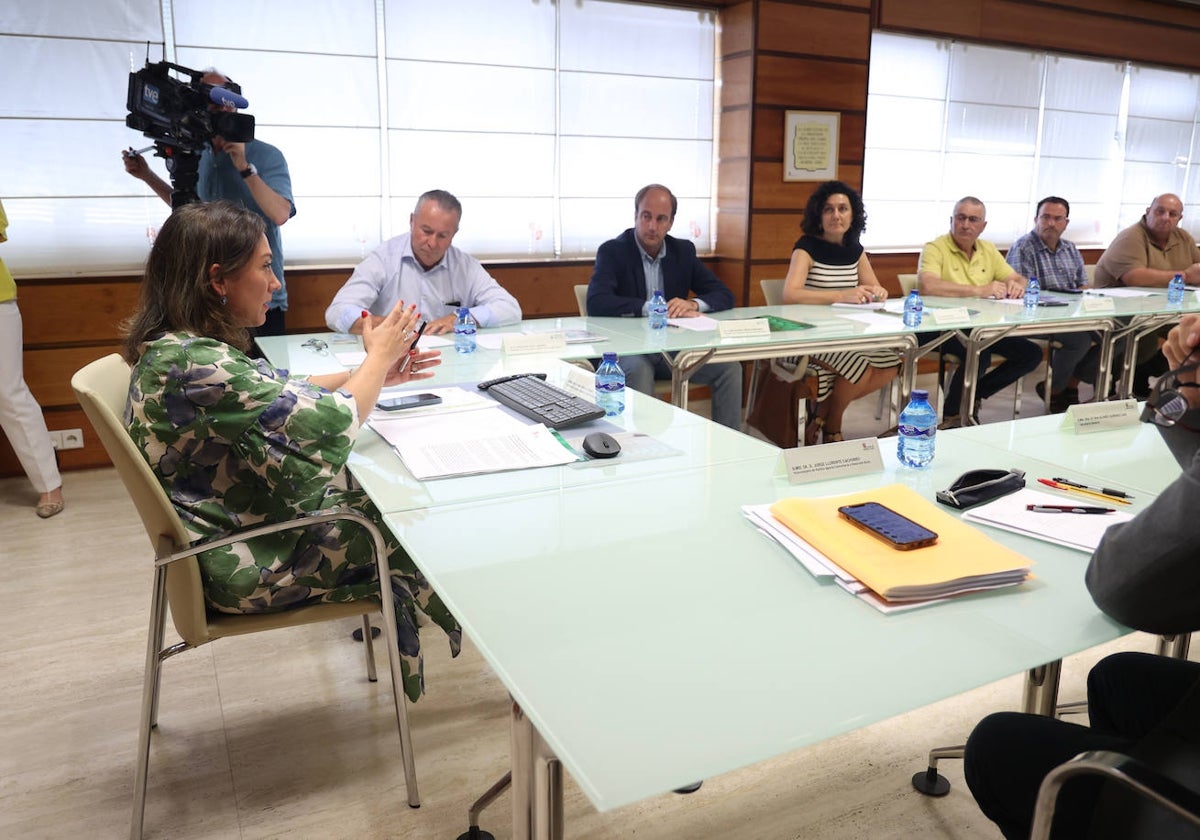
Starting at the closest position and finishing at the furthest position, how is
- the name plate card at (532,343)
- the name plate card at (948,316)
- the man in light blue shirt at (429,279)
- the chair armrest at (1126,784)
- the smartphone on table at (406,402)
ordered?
the chair armrest at (1126,784), the smartphone on table at (406,402), the name plate card at (532,343), the man in light blue shirt at (429,279), the name plate card at (948,316)

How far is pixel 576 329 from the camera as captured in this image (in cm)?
362

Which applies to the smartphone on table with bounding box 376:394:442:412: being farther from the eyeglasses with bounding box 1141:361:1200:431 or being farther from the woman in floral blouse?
the eyeglasses with bounding box 1141:361:1200:431

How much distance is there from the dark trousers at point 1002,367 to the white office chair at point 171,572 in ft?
11.7

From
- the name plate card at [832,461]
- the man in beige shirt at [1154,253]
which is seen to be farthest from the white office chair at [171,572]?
the man in beige shirt at [1154,253]

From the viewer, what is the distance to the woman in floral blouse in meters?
1.62

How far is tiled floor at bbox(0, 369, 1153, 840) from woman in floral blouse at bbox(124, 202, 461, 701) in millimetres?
328

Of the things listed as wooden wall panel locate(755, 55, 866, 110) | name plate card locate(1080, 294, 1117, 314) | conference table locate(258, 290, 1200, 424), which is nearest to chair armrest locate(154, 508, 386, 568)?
conference table locate(258, 290, 1200, 424)

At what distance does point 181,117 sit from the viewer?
10.5ft

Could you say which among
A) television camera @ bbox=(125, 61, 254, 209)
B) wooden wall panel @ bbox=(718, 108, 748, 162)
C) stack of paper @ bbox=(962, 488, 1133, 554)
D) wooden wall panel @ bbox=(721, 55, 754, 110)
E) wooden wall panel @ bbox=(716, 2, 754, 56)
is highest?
wooden wall panel @ bbox=(716, 2, 754, 56)

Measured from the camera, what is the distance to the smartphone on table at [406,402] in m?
2.20

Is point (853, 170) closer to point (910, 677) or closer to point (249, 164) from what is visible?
point (249, 164)

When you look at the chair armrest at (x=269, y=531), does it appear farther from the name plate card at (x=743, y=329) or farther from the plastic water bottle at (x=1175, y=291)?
the plastic water bottle at (x=1175, y=291)

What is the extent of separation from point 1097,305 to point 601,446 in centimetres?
346

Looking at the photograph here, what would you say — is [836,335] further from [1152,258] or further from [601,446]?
[1152,258]
